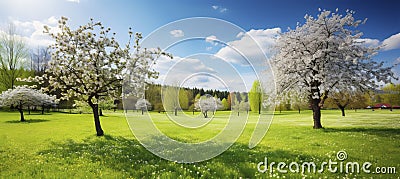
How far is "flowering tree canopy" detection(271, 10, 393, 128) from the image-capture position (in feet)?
61.3

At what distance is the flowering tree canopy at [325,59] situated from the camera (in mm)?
18672

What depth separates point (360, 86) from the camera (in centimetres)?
1919

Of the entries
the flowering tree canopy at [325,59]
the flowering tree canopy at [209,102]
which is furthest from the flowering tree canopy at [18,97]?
the flowering tree canopy at [325,59]

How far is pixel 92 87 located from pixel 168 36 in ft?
36.8

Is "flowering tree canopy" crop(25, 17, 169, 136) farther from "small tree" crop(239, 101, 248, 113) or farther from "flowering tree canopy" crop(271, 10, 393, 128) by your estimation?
"flowering tree canopy" crop(271, 10, 393, 128)

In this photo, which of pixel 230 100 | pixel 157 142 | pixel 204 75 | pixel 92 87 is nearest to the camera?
pixel 204 75

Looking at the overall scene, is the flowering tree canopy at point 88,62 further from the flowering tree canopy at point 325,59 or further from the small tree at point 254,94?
the flowering tree canopy at point 325,59

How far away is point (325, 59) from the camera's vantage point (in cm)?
1934

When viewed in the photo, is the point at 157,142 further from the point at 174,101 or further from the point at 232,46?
the point at 232,46

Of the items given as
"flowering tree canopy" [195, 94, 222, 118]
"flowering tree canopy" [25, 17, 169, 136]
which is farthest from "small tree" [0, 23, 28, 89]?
"flowering tree canopy" [195, 94, 222, 118]

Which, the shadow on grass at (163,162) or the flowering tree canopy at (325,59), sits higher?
the flowering tree canopy at (325,59)

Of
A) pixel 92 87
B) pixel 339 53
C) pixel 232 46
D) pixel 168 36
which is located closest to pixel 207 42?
pixel 232 46

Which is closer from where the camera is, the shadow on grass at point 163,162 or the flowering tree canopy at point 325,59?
the shadow on grass at point 163,162

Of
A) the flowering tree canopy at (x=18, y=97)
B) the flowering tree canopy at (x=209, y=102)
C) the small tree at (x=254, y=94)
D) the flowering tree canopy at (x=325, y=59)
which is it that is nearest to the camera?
the small tree at (x=254, y=94)
